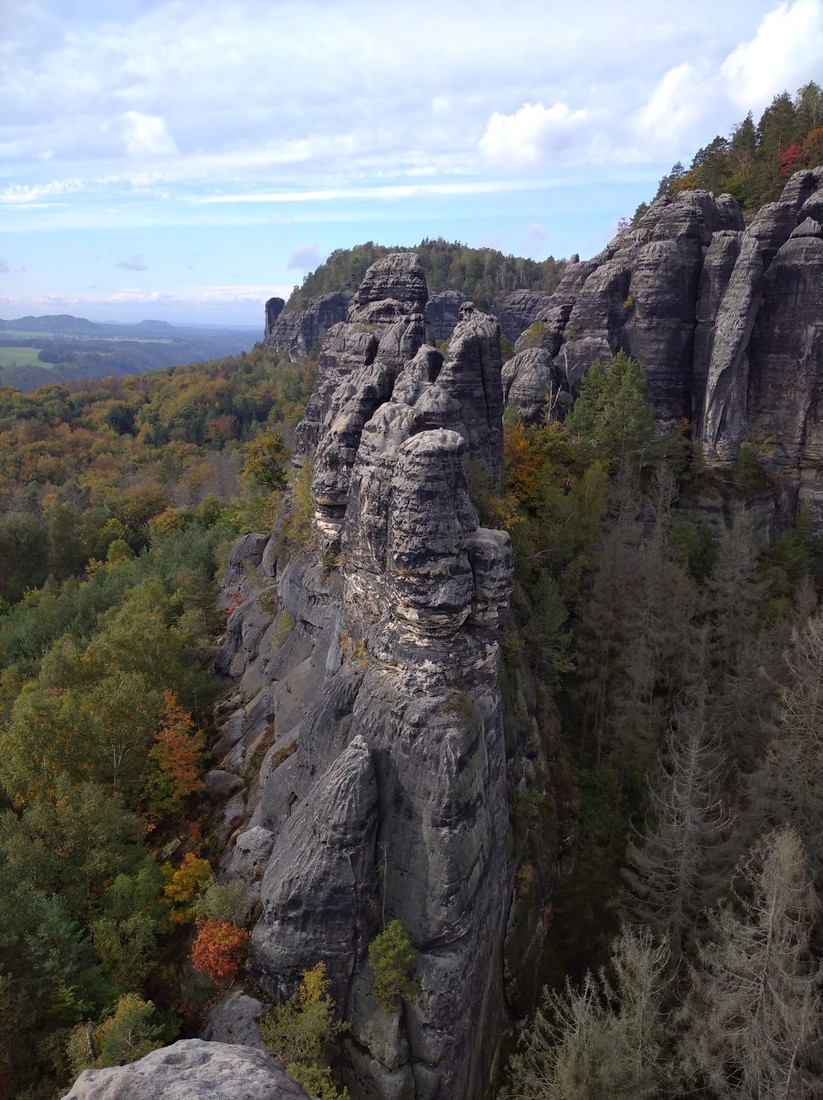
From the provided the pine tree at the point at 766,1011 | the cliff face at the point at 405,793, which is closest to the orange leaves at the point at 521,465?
the cliff face at the point at 405,793

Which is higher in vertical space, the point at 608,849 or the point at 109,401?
the point at 109,401

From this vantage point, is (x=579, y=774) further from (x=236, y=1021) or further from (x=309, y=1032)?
(x=236, y=1021)

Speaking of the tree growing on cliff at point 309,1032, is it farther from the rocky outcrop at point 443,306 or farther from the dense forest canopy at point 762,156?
the rocky outcrop at point 443,306

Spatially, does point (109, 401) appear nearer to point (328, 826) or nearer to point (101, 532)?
point (101, 532)

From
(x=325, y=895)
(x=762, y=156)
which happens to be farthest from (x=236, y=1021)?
(x=762, y=156)

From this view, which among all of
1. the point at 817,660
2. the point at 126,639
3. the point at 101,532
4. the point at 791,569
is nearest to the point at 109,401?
the point at 101,532

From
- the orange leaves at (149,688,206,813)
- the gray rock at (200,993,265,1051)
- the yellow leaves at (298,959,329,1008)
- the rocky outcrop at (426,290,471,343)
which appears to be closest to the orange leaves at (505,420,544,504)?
the orange leaves at (149,688,206,813)

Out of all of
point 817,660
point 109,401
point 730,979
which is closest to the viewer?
point 730,979
